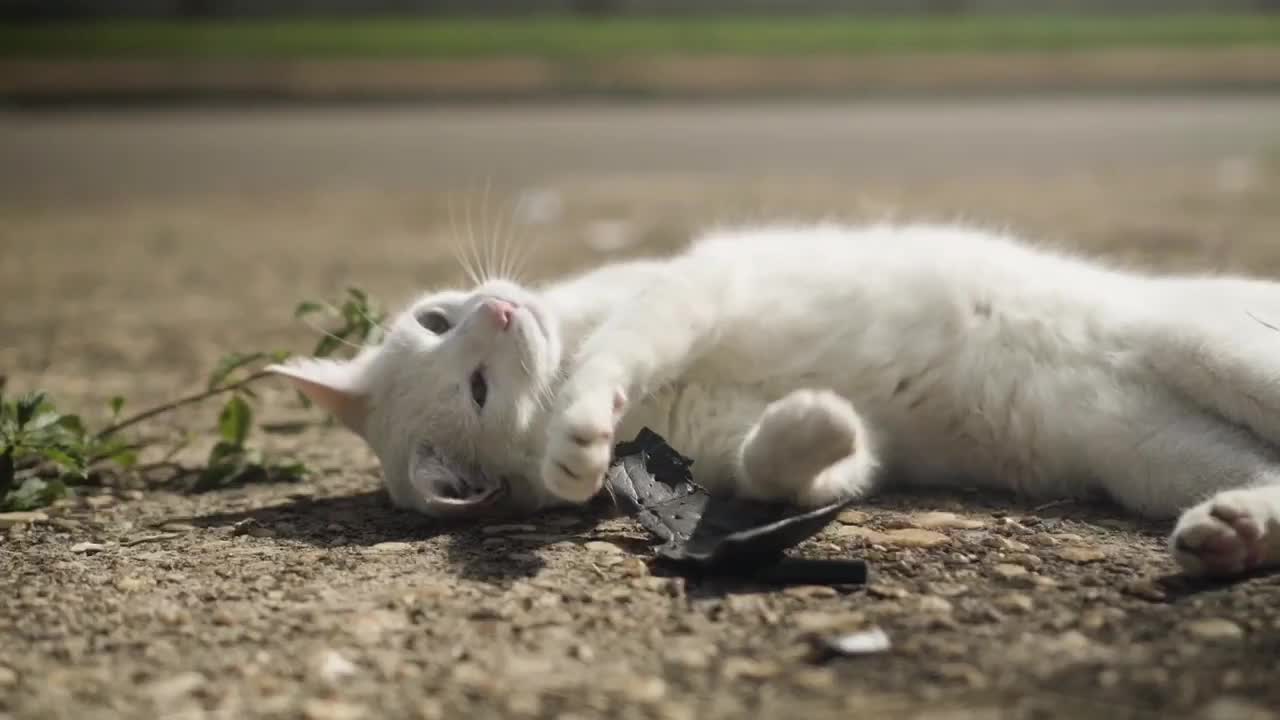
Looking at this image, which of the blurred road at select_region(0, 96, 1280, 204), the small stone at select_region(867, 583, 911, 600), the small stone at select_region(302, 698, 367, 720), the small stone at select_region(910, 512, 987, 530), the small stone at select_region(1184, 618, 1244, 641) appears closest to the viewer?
the small stone at select_region(302, 698, 367, 720)

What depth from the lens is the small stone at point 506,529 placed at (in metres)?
2.94

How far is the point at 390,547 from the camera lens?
287 cm

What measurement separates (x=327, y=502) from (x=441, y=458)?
21.4 inches

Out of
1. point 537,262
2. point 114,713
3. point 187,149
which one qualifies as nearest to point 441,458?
point 114,713

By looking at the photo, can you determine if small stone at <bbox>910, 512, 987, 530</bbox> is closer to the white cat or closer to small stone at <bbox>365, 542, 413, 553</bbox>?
the white cat

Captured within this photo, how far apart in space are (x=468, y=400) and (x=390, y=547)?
382 millimetres

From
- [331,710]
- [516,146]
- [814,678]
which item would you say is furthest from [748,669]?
[516,146]

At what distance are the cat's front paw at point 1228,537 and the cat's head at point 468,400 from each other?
140cm

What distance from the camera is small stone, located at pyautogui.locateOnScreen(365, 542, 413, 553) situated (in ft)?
9.33

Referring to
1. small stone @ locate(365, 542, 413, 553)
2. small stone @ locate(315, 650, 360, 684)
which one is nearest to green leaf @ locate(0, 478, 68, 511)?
small stone @ locate(365, 542, 413, 553)

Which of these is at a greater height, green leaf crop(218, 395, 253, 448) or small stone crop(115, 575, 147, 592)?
green leaf crop(218, 395, 253, 448)

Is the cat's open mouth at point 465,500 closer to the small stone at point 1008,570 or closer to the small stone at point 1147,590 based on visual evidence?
the small stone at point 1008,570

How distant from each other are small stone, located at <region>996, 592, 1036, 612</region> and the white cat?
463mm

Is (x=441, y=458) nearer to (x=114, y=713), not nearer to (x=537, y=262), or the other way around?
(x=114, y=713)
